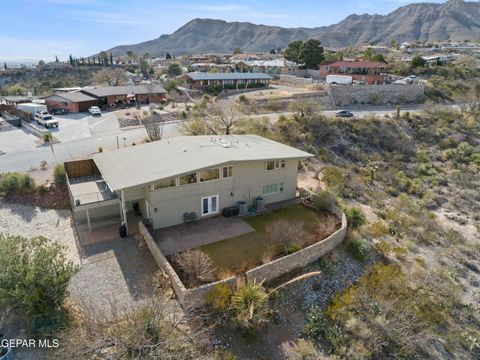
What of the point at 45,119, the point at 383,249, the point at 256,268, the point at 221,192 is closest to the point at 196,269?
the point at 256,268

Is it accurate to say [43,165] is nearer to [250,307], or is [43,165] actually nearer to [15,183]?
[15,183]

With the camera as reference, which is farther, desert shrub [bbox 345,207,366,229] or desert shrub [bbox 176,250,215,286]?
desert shrub [bbox 345,207,366,229]

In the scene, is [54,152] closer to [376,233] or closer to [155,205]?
[155,205]

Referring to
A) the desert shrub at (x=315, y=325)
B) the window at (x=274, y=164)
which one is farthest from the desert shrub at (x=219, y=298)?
the window at (x=274, y=164)

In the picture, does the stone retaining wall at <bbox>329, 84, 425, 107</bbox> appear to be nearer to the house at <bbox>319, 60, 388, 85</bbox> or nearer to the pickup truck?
the house at <bbox>319, 60, 388, 85</bbox>

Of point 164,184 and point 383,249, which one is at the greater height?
point 164,184

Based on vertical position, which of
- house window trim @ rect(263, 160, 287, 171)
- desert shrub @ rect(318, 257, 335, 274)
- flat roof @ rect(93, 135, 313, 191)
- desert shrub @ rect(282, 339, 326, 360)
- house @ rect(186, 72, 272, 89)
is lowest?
desert shrub @ rect(282, 339, 326, 360)

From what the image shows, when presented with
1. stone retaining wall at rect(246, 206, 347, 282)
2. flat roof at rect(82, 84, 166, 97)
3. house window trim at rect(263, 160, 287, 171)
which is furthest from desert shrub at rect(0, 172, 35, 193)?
flat roof at rect(82, 84, 166, 97)
